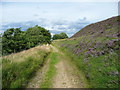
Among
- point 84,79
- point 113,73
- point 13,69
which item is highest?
point 13,69

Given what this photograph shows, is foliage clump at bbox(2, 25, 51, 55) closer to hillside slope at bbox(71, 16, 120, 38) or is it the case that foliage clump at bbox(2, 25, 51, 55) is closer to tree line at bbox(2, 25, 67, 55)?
tree line at bbox(2, 25, 67, 55)

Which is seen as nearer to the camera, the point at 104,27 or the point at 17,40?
the point at 17,40

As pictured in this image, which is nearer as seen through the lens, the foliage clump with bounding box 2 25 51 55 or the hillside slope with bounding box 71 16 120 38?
the foliage clump with bounding box 2 25 51 55

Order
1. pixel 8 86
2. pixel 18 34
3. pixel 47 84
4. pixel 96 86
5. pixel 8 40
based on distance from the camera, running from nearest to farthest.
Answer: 1. pixel 8 86
2. pixel 96 86
3. pixel 47 84
4. pixel 8 40
5. pixel 18 34

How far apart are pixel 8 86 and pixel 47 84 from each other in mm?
3601

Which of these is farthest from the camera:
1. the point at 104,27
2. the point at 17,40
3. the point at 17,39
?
the point at 104,27

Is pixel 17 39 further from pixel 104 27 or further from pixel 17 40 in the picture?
pixel 104 27

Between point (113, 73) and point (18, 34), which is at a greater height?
point (18, 34)

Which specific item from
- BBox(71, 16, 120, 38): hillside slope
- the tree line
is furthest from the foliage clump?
BBox(71, 16, 120, 38): hillside slope

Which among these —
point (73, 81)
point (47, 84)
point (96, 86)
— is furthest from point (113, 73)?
point (47, 84)

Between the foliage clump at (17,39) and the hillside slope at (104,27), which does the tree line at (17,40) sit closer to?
the foliage clump at (17,39)

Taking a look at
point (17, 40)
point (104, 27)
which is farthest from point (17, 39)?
point (104, 27)

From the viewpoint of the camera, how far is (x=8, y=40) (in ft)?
86.8

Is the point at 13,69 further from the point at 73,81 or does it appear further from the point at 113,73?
the point at 113,73
